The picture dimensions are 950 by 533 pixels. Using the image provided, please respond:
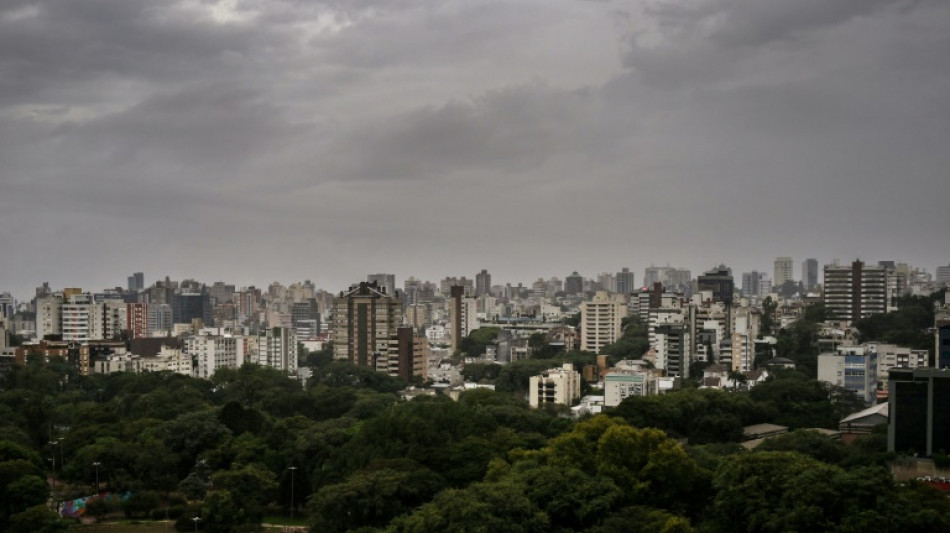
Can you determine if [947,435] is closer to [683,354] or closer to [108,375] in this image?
[683,354]

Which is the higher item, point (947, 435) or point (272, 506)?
point (947, 435)

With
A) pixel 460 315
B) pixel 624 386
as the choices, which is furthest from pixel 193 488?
pixel 460 315

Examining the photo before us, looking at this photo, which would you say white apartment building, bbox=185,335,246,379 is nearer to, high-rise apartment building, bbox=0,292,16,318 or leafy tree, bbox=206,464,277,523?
leafy tree, bbox=206,464,277,523

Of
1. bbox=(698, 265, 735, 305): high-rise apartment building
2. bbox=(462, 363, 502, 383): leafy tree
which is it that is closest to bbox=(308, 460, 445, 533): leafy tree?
bbox=(462, 363, 502, 383): leafy tree

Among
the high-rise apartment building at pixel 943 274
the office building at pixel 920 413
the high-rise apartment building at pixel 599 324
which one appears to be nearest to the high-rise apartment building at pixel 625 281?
the high-rise apartment building at pixel 943 274

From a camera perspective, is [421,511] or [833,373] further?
[833,373]

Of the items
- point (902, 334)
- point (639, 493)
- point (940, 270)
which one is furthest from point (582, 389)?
point (940, 270)
